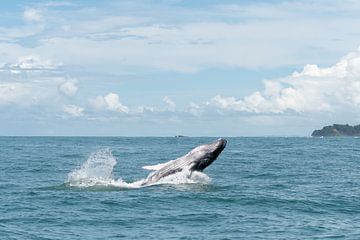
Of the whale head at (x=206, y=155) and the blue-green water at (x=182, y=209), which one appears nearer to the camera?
the blue-green water at (x=182, y=209)

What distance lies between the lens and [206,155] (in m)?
32.6

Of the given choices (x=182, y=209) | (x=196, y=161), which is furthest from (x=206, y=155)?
(x=182, y=209)

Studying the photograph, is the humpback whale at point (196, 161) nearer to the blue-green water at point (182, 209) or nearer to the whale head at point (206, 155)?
the whale head at point (206, 155)

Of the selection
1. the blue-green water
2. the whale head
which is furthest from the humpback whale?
the blue-green water

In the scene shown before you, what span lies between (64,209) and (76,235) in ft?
16.4

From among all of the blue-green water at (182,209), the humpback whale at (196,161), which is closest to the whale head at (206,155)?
the humpback whale at (196,161)

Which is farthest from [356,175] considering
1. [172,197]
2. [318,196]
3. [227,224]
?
[227,224]

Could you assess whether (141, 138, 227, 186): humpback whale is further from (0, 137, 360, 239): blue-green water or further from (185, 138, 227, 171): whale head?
(0, 137, 360, 239): blue-green water

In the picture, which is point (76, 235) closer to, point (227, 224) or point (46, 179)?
point (227, 224)

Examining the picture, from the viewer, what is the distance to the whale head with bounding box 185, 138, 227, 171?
32.4 m

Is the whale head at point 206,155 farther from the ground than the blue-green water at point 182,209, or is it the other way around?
the whale head at point 206,155

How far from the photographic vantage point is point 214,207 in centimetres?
2589

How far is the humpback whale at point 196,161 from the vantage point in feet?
107

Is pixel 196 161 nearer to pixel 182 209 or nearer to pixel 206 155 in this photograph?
pixel 206 155
